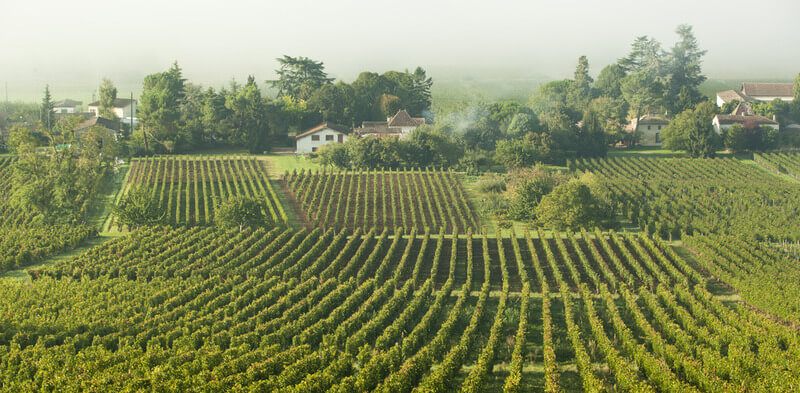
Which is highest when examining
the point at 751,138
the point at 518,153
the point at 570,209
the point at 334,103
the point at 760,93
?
the point at 760,93

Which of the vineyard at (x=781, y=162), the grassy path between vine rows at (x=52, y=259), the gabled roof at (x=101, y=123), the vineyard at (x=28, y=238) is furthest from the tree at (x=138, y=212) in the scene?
the vineyard at (x=781, y=162)

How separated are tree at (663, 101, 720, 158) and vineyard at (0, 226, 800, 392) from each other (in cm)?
4475

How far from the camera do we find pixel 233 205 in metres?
50.9

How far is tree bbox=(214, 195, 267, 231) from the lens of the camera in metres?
50.8

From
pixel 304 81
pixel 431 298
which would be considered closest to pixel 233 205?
pixel 431 298

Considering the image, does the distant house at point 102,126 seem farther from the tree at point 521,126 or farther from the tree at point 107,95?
the tree at point 521,126

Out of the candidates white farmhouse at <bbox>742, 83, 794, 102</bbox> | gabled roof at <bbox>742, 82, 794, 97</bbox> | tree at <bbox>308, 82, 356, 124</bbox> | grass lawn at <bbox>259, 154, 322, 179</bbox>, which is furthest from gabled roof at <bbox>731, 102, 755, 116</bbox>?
grass lawn at <bbox>259, 154, 322, 179</bbox>

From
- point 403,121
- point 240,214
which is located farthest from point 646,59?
point 240,214

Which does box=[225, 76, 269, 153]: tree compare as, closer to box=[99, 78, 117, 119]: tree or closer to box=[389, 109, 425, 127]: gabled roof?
box=[389, 109, 425, 127]: gabled roof

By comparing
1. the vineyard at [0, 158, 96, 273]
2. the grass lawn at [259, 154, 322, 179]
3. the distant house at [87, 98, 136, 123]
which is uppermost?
the distant house at [87, 98, 136, 123]

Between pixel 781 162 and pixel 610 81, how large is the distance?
157ft

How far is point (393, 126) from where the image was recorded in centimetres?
9700

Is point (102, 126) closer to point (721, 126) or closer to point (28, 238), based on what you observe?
point (28, 238)

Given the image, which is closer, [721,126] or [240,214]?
[240,214]
